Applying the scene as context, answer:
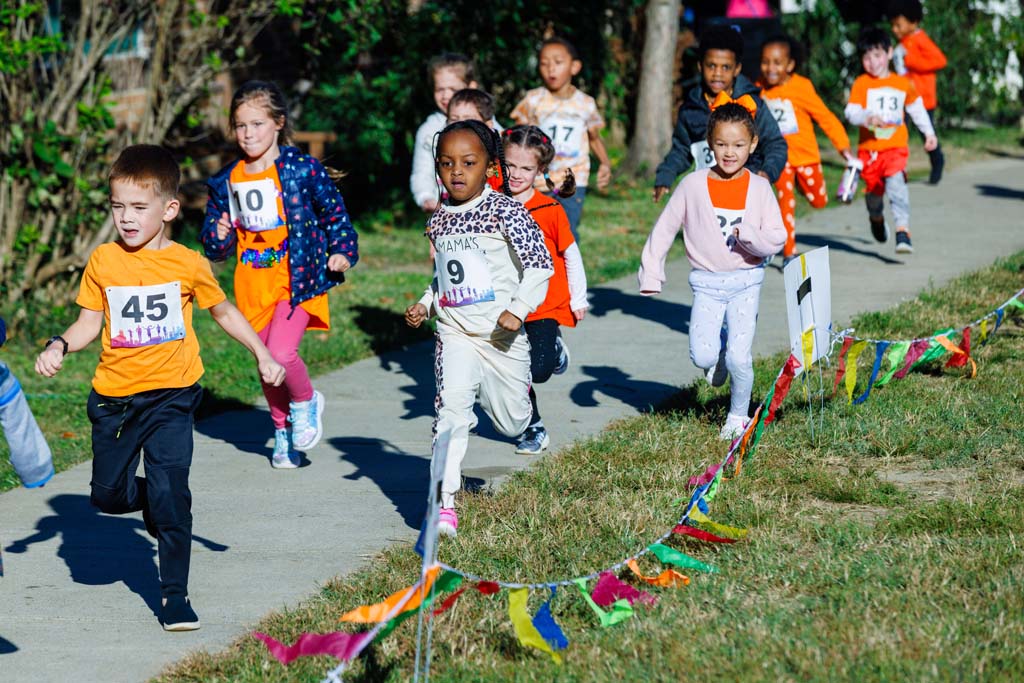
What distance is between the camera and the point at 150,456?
15.4 ft

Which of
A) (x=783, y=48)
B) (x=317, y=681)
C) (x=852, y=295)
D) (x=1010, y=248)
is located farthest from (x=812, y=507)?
(x=1010, y=248)

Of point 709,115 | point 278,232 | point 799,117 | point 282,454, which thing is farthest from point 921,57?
point 282,454

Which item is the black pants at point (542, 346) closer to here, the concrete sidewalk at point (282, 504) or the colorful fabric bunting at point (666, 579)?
the concrete sidewalk at point (282, 504)

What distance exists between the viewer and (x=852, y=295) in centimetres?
989

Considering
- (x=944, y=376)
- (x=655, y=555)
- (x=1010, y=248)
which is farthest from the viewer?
(x=1010, y=248)

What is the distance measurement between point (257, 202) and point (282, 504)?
4.70 ft

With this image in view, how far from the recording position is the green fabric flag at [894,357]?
702cm

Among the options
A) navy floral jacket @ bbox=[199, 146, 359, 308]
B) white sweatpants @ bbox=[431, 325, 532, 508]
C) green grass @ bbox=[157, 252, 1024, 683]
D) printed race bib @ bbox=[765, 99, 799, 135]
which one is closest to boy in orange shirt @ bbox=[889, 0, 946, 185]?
printed race bib @ bbox=[765, 99, 799, 135]

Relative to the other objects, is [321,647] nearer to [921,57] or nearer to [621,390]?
[621,390]

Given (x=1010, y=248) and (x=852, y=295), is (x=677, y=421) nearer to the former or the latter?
(x=852, y=295)

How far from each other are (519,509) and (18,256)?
6586 millimetres

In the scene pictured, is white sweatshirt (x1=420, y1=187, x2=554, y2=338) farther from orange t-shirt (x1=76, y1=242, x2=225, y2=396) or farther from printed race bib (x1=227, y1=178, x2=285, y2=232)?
printed race bib (x1=227, y1=178, x2=285, y2=232)

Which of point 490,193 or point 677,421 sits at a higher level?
point 490,193

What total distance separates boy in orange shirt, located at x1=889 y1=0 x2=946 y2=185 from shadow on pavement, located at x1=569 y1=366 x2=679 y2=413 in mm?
6095
